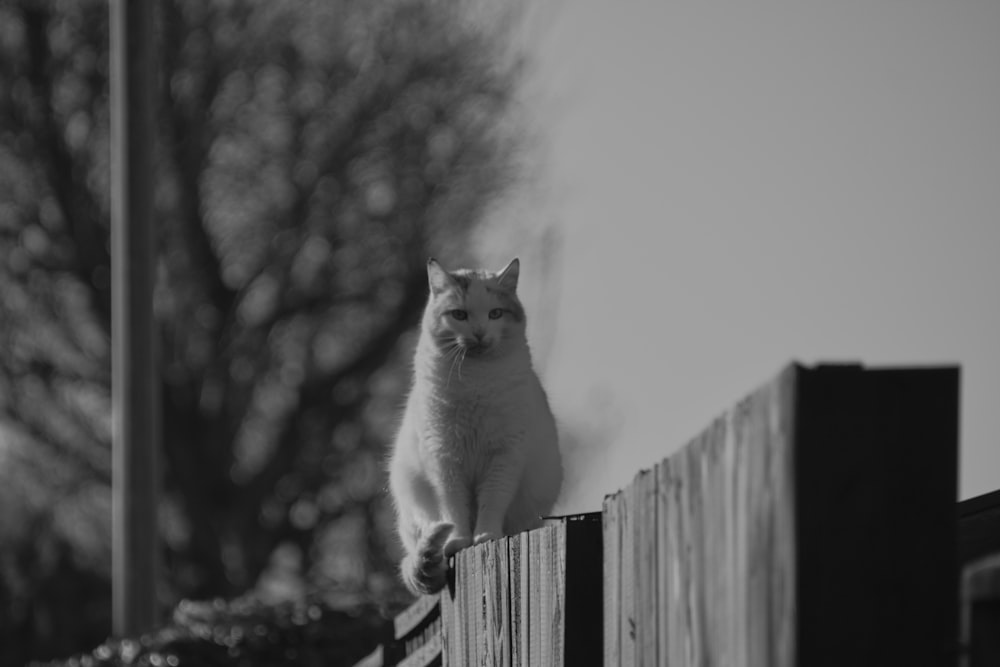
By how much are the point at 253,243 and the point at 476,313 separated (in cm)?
1059

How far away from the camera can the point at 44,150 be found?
617 inches

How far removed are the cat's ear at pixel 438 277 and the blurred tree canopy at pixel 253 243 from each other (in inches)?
396

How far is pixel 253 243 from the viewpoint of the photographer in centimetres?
1570

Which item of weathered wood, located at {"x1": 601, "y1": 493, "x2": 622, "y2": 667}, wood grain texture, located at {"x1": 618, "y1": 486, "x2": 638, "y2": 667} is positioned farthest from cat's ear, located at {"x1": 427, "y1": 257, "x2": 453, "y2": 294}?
wood grain texture, located at {"x1": 618, "y1": 486, "x2": 638, "y2": 667}

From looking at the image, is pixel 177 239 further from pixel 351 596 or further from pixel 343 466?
pixel 351 596

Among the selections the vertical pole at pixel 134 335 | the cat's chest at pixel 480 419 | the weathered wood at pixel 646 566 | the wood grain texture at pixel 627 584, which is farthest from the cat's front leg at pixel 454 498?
the vertical pole at pixel 134 335

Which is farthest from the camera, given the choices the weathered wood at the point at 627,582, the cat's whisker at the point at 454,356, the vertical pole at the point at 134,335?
the vertical pole at the point at 134,335

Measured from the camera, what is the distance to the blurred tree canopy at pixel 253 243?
15516 mm

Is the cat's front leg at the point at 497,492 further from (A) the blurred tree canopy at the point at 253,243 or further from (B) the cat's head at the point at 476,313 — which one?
(A) the blurred tree canopy at the point at 253,243

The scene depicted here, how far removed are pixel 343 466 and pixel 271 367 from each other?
118cm

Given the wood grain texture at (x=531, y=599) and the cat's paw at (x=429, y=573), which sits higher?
the cat's paw at (x=429, y=573)

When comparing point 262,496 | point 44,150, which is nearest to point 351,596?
point 262,496

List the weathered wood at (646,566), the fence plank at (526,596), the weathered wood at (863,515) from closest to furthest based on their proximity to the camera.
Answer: the weathered wood at (863,515) < the weathered wood at (646,566) < the fence plank at (526,596)

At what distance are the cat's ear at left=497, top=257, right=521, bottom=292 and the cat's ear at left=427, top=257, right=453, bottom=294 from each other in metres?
0.17
